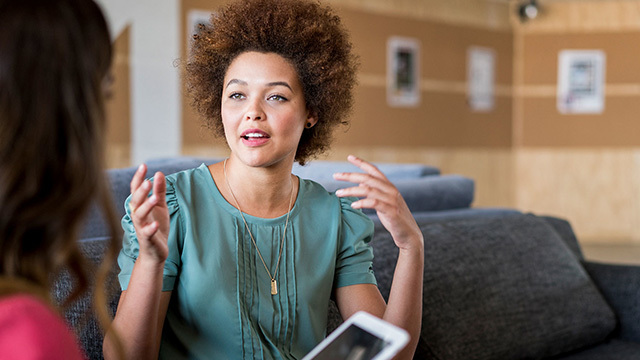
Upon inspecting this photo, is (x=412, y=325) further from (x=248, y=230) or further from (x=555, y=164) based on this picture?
(x=555, y=164)

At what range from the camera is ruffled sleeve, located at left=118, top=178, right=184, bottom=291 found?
4.45 feet

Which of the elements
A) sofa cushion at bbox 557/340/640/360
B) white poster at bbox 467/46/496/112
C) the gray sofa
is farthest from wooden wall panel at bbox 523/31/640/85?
sofa cushion at bbox 557/340/640/360

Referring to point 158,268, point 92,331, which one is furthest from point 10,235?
point 92,331

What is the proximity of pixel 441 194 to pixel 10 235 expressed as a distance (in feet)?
7.10

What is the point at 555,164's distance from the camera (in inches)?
316

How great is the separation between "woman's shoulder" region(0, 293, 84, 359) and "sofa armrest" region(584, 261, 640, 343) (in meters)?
2.28

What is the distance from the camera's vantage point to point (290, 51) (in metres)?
1.58

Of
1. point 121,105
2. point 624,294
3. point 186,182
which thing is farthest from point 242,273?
point 121,105

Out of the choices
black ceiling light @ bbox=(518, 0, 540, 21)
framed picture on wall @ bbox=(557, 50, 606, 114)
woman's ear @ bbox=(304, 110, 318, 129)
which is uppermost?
black ceiling light @ bbox=(518, 0, 540, 21)

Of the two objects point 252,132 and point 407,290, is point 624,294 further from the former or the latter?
point 252,132

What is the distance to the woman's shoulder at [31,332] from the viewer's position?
24.3 inches

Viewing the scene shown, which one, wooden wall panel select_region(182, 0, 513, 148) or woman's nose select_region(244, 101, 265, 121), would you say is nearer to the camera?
woman's nose select_region(244, 101, 265, 121)

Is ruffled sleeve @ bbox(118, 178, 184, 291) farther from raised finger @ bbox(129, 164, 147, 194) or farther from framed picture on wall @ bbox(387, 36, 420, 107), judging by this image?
framed picture on wall @ bbox(387, 36, 420, 107)

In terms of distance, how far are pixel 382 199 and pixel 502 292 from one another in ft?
3.40
